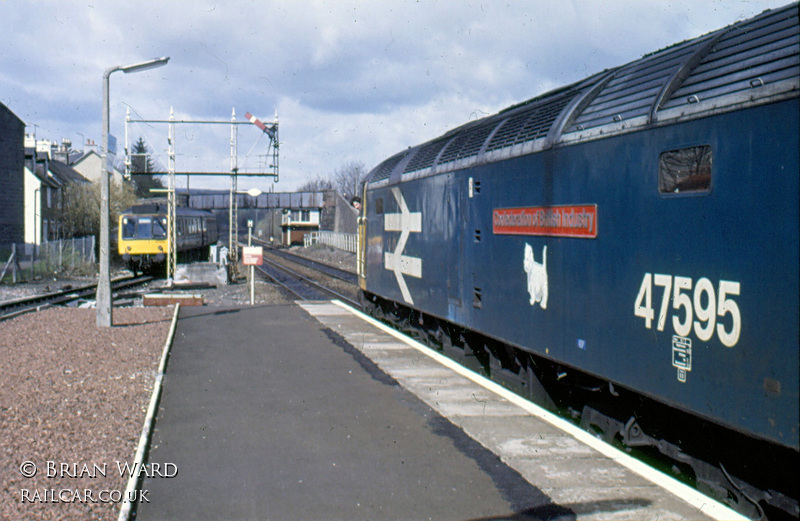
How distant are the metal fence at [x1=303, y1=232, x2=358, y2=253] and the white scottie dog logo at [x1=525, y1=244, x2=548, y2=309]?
155ft

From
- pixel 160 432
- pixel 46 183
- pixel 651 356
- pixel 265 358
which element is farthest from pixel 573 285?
pixel 46 183

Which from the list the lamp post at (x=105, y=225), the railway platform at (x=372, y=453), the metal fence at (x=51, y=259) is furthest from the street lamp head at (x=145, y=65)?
the metal fence at (x=51, y=259)

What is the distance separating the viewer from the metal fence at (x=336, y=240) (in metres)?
58.8

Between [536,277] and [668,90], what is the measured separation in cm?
266

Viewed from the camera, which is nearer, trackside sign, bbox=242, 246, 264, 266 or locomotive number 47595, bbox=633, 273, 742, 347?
locomotive number 47595, bbox=633, 273, 742, 347

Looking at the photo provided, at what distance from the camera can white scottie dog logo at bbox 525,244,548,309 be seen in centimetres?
754

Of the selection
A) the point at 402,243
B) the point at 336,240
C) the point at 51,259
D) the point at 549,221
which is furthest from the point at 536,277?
the point at 336,240

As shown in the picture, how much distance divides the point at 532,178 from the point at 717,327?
132 inches

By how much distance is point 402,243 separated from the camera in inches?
519

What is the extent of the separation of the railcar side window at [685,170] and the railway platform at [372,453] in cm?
229

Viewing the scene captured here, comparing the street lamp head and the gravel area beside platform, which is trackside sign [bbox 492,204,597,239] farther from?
the street lamp head

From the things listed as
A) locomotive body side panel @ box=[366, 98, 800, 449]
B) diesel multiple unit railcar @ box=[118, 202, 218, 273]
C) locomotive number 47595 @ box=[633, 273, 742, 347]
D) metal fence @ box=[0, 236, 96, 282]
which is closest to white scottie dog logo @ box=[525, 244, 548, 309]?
locomotive body side panel @ box=[366, 98, 800, 449]

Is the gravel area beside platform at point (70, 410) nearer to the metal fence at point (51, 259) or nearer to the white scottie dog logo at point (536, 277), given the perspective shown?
the white scottie dog logo at point (536, 277)

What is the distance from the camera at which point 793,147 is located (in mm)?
4289
